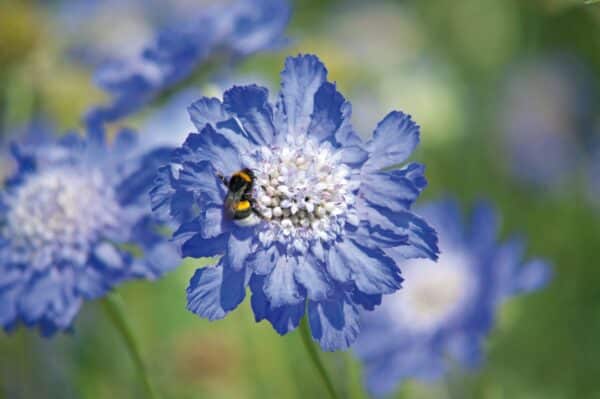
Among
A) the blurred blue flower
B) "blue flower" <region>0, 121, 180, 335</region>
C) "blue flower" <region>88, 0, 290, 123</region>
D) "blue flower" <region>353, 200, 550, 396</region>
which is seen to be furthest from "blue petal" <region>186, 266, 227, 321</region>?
the blurred blue flower

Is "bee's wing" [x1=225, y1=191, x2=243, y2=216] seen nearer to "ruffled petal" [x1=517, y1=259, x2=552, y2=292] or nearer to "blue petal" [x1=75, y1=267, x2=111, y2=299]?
"blue petal" [x1=75, y1=267, x2=111, y2=299]

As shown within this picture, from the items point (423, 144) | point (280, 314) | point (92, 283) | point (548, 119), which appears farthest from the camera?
point (548, 119)

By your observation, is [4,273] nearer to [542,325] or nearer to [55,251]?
[55,251]

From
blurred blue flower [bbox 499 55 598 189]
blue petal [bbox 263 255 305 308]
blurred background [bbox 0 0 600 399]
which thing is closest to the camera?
blue petal [bbox 263 255 305 308]

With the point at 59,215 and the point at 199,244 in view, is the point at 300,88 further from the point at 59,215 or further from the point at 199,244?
the point at 59,215

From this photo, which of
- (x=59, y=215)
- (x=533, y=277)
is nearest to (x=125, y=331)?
(x=59, y=215)

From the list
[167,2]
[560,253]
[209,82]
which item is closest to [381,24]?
[167,2]

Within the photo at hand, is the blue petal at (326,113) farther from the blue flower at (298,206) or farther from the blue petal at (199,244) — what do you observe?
the blue petal at (199,244)
